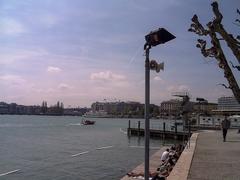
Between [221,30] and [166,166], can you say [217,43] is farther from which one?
[166,166]

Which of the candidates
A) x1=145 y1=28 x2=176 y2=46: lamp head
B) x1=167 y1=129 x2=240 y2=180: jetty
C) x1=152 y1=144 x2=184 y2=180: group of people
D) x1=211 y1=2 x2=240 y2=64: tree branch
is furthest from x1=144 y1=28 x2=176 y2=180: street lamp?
x1=152 y1=144 x2=184 y2=180: group of people

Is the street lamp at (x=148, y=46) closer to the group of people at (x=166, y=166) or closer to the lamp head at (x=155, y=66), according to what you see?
the lamp head at (x=155, y=66)

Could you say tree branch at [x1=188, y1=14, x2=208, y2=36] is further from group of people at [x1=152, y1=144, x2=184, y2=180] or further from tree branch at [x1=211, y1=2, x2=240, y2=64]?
group of people at [x1=152, y1=144, x2=184, y2=180]

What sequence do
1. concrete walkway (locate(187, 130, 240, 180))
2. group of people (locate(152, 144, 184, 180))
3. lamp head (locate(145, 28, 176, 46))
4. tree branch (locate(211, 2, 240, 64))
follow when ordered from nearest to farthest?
lamp head (locate(145, 28, 176, 46))
tree branch (locate(211, 2, 240, 64))
concrete walkway (locate(187, 130, 240, 180))
group of people (locate(152, 144, 184, 180))

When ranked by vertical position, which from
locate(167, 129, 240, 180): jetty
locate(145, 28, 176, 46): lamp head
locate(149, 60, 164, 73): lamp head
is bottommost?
locate(167, 129, 240, 180): jetty

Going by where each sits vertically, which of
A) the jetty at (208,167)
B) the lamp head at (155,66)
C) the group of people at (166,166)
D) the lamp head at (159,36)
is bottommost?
the group of people at (166,166)

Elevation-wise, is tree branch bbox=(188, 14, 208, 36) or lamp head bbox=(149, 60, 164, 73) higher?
tree branch bbox=(188, 14, 208, 36)

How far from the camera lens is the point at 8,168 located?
3591cm

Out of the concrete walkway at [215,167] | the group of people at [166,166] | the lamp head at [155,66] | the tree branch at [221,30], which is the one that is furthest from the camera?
the group of people at [166,166]

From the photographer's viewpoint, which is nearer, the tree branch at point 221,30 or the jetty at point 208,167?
the tree branch at point 221,30

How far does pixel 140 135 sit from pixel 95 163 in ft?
134

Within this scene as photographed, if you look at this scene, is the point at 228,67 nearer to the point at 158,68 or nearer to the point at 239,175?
the point at 158,68

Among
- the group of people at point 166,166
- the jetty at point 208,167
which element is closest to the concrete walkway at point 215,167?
the jetty at point 208,167

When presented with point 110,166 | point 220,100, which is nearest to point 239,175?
point 110,166
